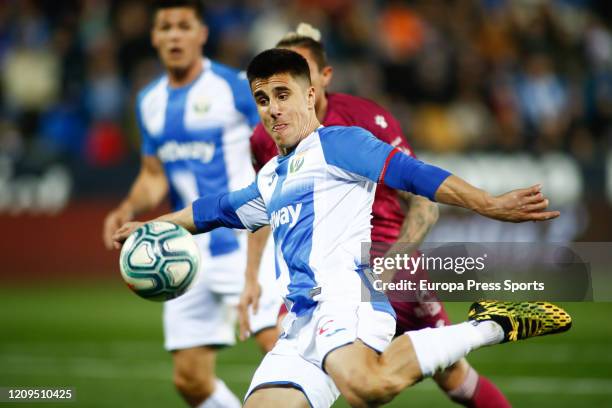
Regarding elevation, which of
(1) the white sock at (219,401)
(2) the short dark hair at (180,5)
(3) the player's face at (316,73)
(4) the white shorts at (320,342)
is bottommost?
(4) the white shorts at (320,342)

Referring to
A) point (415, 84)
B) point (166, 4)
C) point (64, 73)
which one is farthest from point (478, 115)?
point (166, 4)

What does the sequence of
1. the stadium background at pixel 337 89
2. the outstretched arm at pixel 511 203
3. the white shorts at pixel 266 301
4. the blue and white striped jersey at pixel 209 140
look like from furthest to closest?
the stadium background at pixel 337 89
the blue and white striped jersey at pixel 209 140
the white shorts at pixel 266 301
the outstretched arm at pixel 511 203

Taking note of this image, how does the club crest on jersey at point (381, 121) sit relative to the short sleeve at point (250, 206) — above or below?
above

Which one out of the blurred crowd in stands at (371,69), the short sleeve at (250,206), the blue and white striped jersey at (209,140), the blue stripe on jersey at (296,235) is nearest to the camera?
the blue stripe on jersey at (296,235)

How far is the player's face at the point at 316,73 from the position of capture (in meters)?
6.18

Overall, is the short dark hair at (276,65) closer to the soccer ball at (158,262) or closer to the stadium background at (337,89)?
the soccer ball at (158,262)

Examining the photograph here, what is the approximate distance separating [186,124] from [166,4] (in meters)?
0.91

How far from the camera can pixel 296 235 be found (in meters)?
5.15

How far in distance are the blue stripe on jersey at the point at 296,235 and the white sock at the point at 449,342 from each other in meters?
0.56

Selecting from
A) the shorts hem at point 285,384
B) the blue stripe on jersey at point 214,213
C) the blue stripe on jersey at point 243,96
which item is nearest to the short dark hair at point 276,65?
the blue stripe on jersey at point 214,213

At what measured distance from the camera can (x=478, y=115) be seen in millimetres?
16734

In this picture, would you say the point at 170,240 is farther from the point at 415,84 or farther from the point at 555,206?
the point at 415,84

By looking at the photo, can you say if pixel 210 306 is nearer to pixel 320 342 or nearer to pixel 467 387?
pixel 467 387

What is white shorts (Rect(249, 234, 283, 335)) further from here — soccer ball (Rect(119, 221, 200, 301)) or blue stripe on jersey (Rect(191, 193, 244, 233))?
soccer ball (Rect(119, 221, 200, 301))
